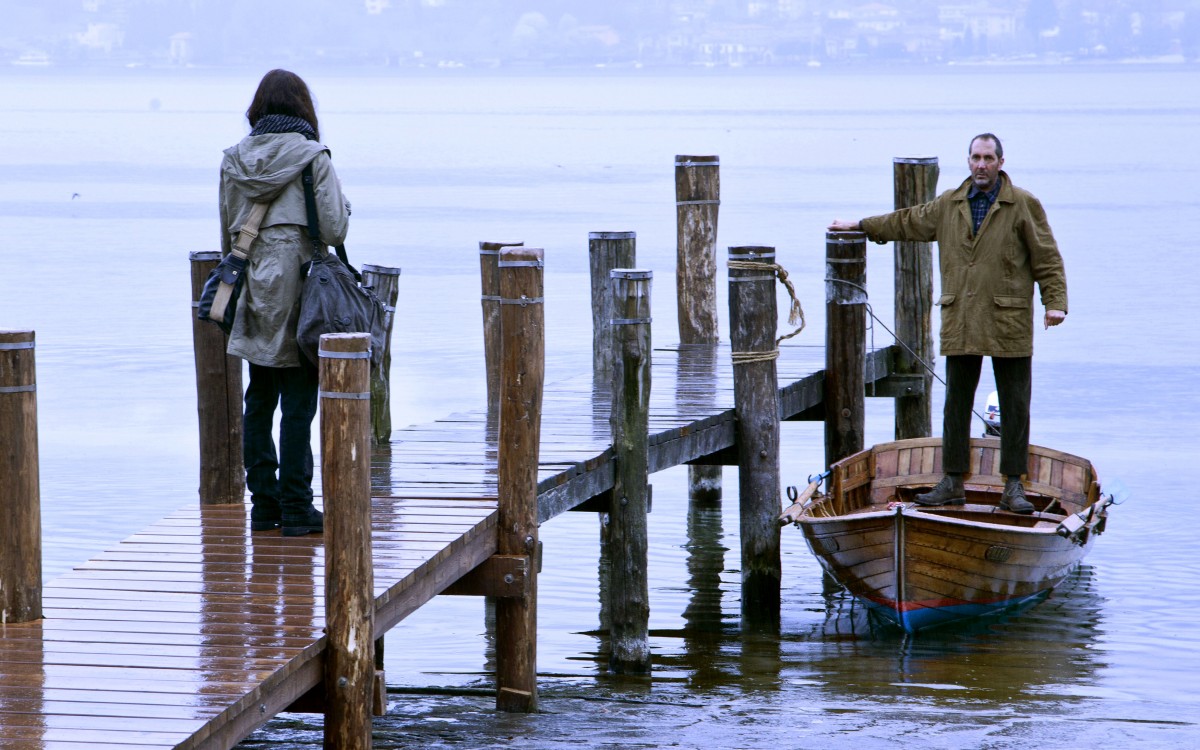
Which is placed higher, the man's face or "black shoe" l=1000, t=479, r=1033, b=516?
the man's face

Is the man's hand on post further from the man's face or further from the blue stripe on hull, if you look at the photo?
the blue stripe on hull

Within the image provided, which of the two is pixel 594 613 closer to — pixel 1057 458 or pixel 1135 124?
pixel 1057 458

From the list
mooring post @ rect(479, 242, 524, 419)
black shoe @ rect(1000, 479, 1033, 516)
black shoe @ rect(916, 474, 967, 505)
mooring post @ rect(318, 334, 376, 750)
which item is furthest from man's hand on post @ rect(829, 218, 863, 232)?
mooring post @ rect(318, 334, 376, 750)

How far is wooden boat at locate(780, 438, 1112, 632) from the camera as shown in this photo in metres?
8.78

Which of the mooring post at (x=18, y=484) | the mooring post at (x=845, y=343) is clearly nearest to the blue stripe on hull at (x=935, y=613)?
the mooring post at (x=845, y=343)

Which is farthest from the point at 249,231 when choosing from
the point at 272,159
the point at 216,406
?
the point at 216,406

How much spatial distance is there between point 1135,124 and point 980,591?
8634 centimetres

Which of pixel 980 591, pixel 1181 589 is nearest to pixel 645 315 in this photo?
pixel 980 591

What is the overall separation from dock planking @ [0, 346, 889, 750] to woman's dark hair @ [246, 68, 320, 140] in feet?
5.41

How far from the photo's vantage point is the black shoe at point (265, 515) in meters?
7.00

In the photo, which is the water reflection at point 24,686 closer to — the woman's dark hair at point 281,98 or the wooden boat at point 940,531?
the woman's dark hair at point 281,98

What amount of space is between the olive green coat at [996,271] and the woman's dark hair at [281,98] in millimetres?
3535

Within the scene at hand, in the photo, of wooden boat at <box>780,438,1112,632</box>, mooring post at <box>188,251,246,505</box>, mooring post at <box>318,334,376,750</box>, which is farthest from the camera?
wooden boat at <box>780,438,1112,632</box>

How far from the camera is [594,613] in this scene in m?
10.3
